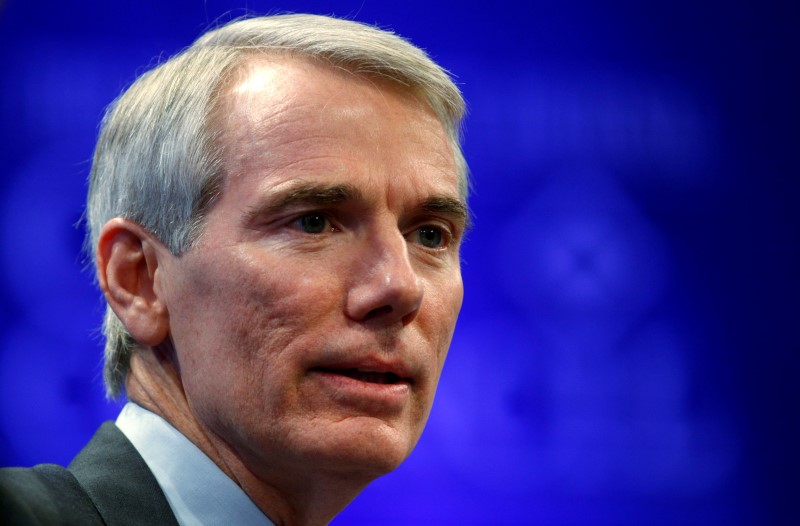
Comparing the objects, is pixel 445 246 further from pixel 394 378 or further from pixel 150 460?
pixel 150 460

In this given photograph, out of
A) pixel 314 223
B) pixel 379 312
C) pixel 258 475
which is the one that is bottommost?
pixel 258 475

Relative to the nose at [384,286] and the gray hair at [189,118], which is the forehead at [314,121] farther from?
the nose at [384,286]

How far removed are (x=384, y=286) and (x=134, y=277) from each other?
19.3 inches

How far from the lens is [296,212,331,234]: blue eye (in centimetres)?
167

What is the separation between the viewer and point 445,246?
1885 millimetres

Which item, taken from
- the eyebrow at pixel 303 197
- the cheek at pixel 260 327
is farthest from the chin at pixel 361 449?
the eyebrow at pixel 303 197

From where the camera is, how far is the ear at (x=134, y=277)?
1.74 metres

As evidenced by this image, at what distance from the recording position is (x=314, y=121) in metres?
1.71

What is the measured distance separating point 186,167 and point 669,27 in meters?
2.06

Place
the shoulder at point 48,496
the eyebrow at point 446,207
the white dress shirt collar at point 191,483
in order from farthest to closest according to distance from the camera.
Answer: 1. the eyebrow at point 446,207
2. the white dress shirt collar at point 191,483
3. the shoulder at point 48,496

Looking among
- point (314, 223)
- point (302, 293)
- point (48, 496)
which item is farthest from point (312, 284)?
point (48, 496)

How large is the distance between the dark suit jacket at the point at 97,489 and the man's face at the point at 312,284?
0.15 metres

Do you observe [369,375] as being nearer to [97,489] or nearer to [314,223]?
[314,223]

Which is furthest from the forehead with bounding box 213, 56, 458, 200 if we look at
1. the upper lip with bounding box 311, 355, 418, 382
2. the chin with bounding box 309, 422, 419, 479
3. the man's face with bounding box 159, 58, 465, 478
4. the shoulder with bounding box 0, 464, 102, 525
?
the shoulder with bounding box 0, 464, 102, 525
